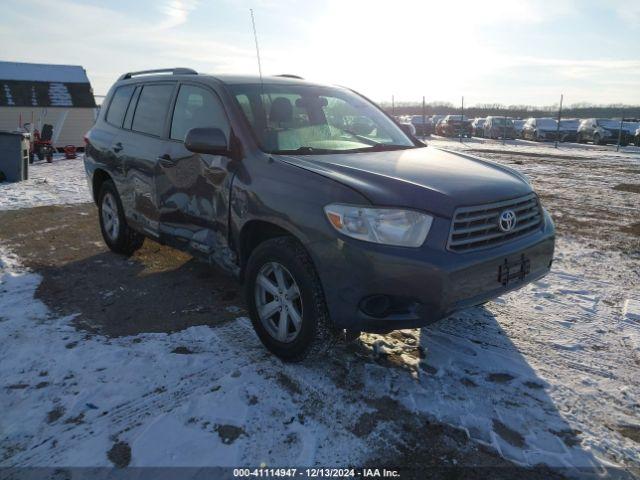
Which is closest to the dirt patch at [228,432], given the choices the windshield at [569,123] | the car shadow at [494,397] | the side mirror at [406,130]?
the car shadow at [494,397]

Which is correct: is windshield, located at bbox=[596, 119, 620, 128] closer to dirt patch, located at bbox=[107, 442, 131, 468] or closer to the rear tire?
the rear tire

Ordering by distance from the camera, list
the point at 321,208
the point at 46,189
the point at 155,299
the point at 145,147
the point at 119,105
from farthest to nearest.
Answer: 1. the point at 46,189
2. the point at 119,105
3. the point at 145,147
4. the point at 155,299
5. the point at 321,208

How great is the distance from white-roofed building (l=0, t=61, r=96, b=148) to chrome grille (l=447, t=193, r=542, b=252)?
19.5 metres

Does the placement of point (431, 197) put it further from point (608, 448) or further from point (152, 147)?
point (152, 147)

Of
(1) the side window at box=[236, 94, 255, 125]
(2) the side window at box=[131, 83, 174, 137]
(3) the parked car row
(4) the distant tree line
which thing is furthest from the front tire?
(4) the distant tree line

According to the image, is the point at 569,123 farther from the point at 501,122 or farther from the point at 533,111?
the point at 533,111

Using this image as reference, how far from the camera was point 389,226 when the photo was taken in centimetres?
274

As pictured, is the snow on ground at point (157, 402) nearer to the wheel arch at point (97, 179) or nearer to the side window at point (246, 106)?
the side window at point (246, 106)

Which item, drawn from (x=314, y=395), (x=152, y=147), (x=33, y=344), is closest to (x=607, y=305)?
(x=314, y=395)

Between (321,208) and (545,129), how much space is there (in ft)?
105

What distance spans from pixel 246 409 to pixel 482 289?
1.53 m

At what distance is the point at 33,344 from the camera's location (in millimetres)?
3566

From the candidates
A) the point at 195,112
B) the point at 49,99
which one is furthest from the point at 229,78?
the point at 49,99

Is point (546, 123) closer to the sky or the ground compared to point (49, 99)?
Result: closer to the ground
